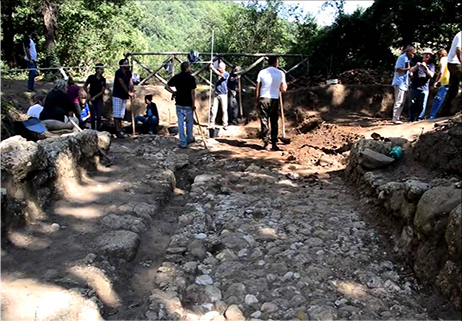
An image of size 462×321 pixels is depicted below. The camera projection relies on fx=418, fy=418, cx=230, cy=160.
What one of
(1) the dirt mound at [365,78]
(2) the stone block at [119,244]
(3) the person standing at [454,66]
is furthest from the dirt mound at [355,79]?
(2) the stone block at [119,244]

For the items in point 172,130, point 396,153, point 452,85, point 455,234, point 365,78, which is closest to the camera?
point 455,234

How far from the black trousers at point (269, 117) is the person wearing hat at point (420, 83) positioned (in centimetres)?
265

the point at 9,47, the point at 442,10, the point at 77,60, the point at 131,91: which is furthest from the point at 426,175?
Answer: the point at 9,47

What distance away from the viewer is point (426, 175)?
482cm

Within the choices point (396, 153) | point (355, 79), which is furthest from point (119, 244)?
point (355, 79)

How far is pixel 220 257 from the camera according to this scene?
4.15 metres

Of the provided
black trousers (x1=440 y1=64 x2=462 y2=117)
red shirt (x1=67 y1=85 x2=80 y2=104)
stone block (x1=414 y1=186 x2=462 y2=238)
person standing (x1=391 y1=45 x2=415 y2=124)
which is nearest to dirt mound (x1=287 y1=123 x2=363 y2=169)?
person standing (x1=391 y1=45 x2=415 y2=124)

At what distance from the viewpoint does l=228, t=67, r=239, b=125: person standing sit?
36.8 ft

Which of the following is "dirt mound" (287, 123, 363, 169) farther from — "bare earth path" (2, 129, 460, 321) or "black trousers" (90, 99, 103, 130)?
"black trousers" (90, 99, 103, 130)

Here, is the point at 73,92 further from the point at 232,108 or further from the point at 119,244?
the point at 119,244

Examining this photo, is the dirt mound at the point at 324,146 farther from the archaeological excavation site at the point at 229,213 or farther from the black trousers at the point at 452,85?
the black trousers at the point at 452,85

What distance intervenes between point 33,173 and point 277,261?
8.75ft

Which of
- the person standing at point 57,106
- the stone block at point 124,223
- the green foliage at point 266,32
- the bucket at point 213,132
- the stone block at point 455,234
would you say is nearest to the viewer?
the stone block at point 455,234

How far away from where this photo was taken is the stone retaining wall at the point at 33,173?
3.90 m
